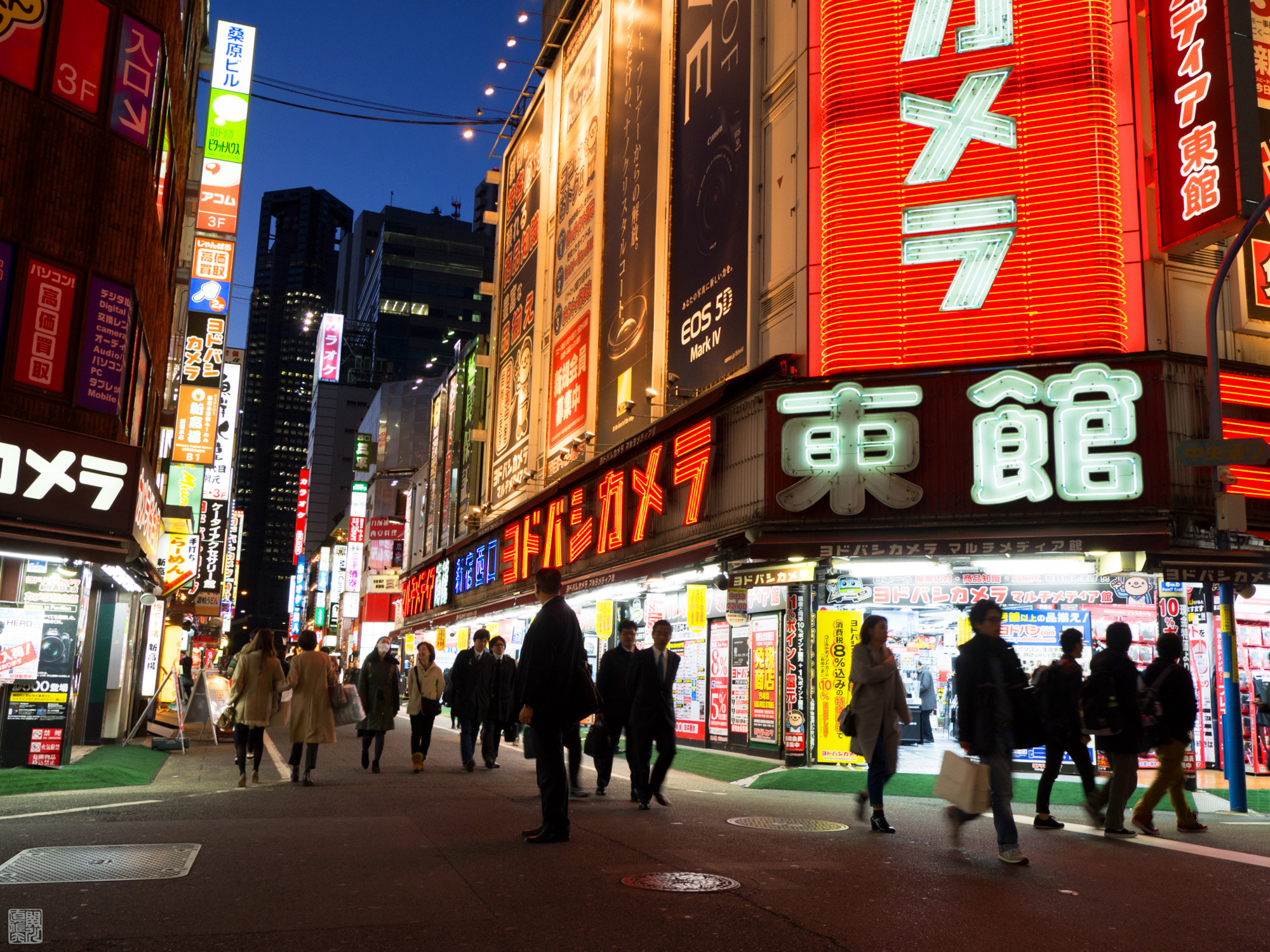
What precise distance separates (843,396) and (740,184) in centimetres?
481

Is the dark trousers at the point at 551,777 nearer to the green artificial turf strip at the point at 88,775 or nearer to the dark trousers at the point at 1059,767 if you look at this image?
the dark trousers at the point at 1059,767

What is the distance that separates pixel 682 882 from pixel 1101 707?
4.89 meters

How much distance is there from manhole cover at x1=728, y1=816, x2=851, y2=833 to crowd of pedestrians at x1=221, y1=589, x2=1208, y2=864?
354 millimetres

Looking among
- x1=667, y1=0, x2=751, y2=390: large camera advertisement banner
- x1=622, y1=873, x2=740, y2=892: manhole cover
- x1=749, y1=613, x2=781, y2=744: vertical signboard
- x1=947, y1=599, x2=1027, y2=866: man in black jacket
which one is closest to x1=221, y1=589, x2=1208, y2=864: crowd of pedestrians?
x1=947, y1=599, x2=1027, y2=866: man in black jacket

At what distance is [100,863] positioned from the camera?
6500 mm

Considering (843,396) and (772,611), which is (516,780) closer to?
(772,611)

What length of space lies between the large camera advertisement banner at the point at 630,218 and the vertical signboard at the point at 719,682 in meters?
4.52

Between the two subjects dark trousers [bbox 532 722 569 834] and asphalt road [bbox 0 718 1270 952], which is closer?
asphalt road [bbox 0 718 1270 952]

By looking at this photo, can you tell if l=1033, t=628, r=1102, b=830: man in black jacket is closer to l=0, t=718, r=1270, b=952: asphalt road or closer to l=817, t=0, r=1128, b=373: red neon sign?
l=0, t=718, r=1270, b=952: asphalt road

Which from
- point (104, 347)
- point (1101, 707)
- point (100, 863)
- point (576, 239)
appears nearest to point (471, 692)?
point (104, 347)

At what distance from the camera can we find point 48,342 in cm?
1323

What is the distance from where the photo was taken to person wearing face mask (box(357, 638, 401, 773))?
1440cm

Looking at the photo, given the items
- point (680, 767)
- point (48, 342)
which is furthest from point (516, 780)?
point (48, 342)

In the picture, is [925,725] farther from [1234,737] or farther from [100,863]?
[100,863]
